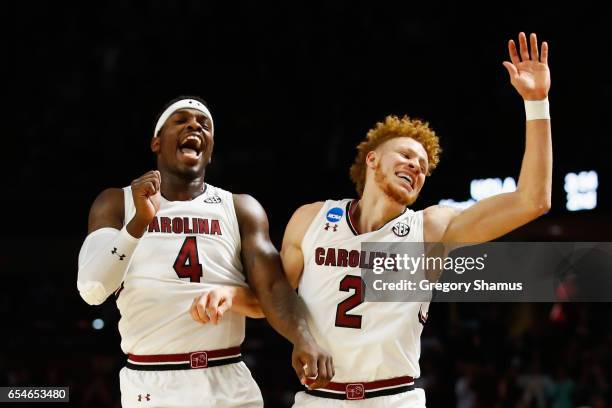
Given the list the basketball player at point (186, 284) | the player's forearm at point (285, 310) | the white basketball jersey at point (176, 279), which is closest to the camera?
the basketball player at point (186, 284)

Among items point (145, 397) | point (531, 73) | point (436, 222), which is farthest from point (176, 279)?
point (531, 73)

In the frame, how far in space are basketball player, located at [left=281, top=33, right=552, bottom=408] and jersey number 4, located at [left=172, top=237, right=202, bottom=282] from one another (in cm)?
47

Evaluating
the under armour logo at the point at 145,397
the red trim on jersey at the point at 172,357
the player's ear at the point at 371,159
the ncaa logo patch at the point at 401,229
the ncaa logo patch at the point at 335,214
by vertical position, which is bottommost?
the under armour logo at the point at 145,397

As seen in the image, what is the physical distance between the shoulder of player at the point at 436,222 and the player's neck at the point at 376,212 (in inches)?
6.0

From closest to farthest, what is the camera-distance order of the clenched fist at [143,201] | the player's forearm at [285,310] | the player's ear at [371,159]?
the clenched fist at [143,201] < the player's forearm at [285,310] < the player's ear at [371,159]

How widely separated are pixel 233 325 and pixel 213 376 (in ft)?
0.91

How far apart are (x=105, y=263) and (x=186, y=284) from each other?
1.57 feet

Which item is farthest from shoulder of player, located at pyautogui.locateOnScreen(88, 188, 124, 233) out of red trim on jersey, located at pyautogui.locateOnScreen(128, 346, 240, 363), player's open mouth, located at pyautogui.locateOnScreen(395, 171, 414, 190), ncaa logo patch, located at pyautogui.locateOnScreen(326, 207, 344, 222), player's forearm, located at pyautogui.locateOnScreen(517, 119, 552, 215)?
player's forearm, located at pyautogui.locateOnScreen(517, 119, 552, 215)

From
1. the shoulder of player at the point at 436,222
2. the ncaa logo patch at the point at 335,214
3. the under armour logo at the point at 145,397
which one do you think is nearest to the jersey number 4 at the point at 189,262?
the under armour logo at the point at 145,397

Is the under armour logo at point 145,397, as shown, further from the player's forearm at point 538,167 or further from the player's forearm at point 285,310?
the player's forearm at point 538,167

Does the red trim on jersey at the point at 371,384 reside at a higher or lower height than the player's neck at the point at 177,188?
lower

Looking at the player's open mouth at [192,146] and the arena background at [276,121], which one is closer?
the player's open mouth at [192,146]

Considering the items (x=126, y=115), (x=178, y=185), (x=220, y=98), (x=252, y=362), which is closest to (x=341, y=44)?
(x=220, y=98)

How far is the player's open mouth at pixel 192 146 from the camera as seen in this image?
4629mm
